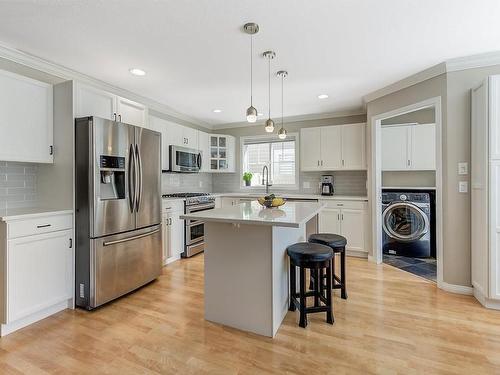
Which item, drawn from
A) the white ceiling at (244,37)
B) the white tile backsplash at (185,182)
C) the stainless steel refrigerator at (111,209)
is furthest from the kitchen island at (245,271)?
the white tile backsplash at (185,182)

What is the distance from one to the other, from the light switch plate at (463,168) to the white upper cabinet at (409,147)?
156 centimetres

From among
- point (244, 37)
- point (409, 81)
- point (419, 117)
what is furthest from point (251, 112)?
point (419, 117)

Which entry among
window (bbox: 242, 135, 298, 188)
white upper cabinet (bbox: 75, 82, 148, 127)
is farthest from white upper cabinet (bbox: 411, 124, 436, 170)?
white upper cabinet (bbox: 75, 82, 148, 127)

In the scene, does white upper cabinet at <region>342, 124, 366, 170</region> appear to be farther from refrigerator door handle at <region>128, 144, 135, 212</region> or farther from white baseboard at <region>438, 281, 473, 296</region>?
refrigerator door handle at <region>128, 144, 135, 212</region>

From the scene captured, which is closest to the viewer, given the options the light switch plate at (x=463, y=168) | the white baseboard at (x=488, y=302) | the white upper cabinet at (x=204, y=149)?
the white baseboard at (x=488, y=302)

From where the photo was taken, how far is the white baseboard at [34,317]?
216 centimetres

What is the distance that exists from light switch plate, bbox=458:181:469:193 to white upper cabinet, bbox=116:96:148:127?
12.1ft

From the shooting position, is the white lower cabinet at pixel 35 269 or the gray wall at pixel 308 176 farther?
the gray wall at pixel 308 176

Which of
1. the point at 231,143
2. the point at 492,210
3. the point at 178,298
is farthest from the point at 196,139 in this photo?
A: the point at 492,210

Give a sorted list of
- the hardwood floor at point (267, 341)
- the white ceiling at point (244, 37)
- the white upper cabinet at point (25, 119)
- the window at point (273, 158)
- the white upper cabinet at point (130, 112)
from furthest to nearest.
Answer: the window at point (273, 158) → the white upper cabinet at point (130, 112) → the white upper cabinet at point (25, 119) → the white ceiling at point (244, 37) → the hardwood floor at point (267, 341)

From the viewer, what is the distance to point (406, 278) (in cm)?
336

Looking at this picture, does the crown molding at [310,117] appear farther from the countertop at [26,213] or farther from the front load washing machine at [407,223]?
the countertop at [26,213]

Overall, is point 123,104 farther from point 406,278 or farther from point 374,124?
point 406,278

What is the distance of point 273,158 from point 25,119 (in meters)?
3.96
